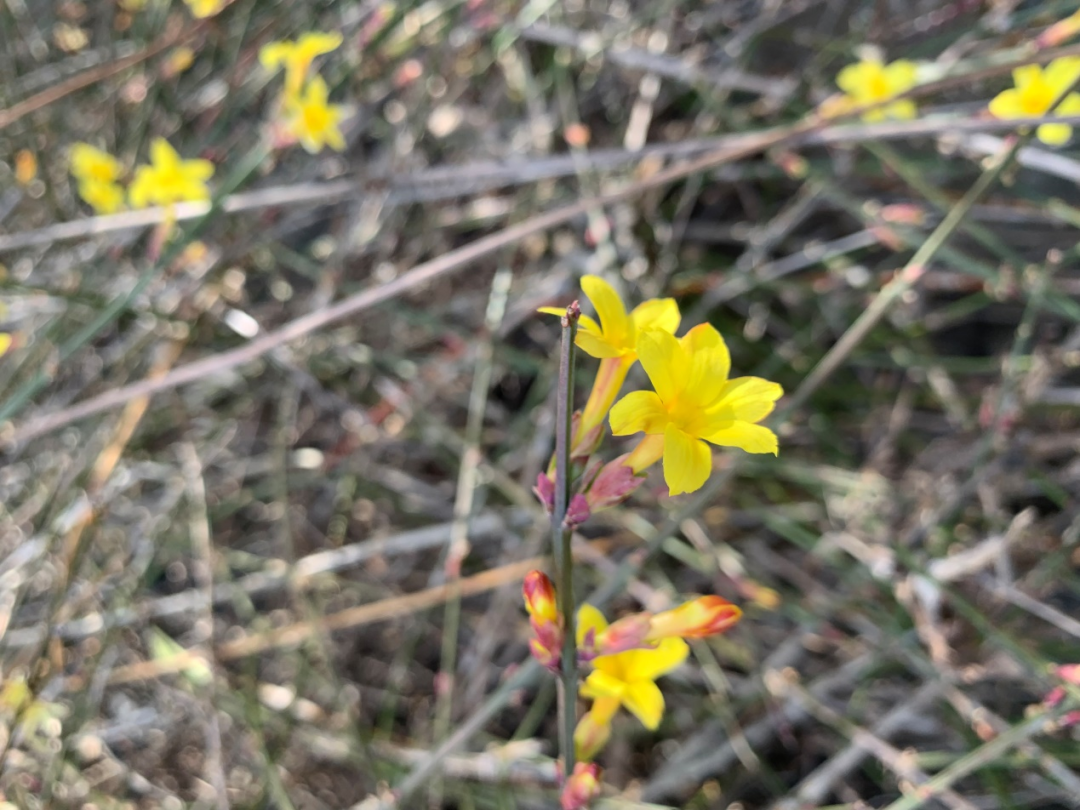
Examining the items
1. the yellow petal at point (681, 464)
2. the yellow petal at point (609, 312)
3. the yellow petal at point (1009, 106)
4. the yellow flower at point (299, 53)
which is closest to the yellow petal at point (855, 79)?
the yellow petal at point (1009, 106)

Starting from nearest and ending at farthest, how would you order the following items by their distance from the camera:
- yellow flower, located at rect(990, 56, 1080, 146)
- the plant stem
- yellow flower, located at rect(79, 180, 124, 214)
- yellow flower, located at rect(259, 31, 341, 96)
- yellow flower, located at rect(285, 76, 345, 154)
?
1. the plant stem
2. yellow flower, located at rect(990, 56, 1080, 146)
3. yellow flower, located at rect(259, 31, 341, 96)
4. yellow flower, located at rect(285, 76, 345, 154)
5. yellow flower, located at rect(79, 180, 124, 214)

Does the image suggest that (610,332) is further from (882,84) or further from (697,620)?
(882,84)

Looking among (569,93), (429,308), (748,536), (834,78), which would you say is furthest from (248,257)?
(834,78)

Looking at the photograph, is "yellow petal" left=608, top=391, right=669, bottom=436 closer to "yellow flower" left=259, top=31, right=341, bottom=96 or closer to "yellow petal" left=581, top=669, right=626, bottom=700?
"yellow petal" left=581, top=669, right=626, bottom=700

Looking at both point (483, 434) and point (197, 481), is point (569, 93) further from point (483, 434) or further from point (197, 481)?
point (197, 481)

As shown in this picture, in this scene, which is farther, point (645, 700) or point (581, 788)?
point (645, 700)

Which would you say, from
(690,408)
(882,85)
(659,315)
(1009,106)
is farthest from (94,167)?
(1009,106)

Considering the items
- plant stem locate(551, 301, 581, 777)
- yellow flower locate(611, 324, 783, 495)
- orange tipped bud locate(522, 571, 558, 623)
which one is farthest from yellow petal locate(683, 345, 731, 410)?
orange tipped bud locate(522, 571, 558, 623)
